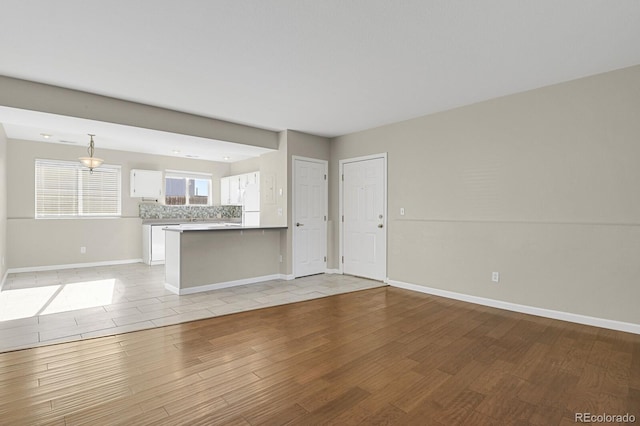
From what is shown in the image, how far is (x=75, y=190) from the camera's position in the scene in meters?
6.79

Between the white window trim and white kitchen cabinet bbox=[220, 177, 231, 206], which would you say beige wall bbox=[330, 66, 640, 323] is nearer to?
white kitchen cabinet bbox=[220, 177, 231, 206]

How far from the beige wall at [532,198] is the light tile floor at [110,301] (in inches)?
57.7

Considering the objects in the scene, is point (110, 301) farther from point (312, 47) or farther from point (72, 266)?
point (312, 47)

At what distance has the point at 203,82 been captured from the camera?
11.7 ft

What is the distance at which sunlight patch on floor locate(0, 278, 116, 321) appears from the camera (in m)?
3.79

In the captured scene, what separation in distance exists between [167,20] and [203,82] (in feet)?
3.78

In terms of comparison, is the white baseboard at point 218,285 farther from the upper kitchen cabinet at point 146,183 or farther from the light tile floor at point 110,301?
the upper kitchen cabinet at point 146,183

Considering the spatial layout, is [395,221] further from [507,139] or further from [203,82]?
[203,82]

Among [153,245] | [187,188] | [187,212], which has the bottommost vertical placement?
[153,245]

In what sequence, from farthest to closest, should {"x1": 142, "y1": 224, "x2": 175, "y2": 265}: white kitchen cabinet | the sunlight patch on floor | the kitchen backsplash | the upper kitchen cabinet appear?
the kitchen backsplash → the upper kitchen cabinet → {"x1": 142, "y1": 224, "x2": 175, "y2": 265}: white kitchen cabinet → the sunlight patch on floor
